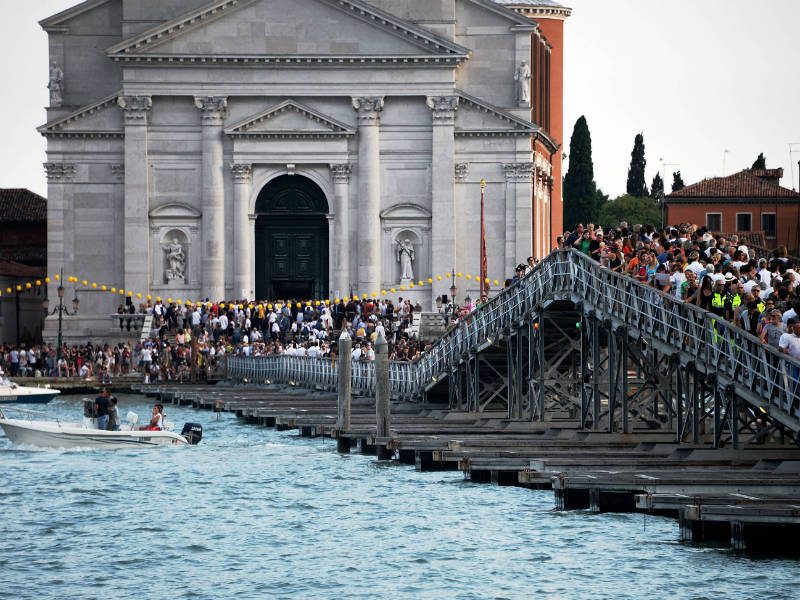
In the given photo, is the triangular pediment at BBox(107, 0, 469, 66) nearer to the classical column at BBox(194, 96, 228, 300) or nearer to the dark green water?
the classical column at BBox(194, 96, 228, 300)

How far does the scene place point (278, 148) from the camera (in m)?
88.2

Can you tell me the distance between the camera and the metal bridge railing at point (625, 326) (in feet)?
120

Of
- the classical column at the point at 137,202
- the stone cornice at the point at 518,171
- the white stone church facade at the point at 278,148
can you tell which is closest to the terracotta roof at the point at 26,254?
the white stone church facade at the point at 278,148

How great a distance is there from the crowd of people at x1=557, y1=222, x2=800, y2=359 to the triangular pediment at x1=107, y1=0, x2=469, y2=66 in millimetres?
39924

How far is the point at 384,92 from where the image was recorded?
88312 mm

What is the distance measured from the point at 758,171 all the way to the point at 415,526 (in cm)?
7939

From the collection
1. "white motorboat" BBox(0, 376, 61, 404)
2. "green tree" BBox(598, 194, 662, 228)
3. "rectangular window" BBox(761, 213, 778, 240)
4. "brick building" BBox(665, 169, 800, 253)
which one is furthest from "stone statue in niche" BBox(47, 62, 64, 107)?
"green tree" BBox(598, 194, 662, 228)

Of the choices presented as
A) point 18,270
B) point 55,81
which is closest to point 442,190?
point 55,81

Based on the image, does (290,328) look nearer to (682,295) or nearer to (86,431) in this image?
(86,431)

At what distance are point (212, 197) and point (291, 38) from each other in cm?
739

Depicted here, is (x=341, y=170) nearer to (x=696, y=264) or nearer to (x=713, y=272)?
(x=696, y=264)

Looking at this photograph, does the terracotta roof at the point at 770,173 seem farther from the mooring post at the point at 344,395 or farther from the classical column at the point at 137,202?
the mooring post at the point at 344,395

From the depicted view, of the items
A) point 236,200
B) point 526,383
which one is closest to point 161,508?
point 526,383

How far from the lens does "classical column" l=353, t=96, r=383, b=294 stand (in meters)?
88.4
